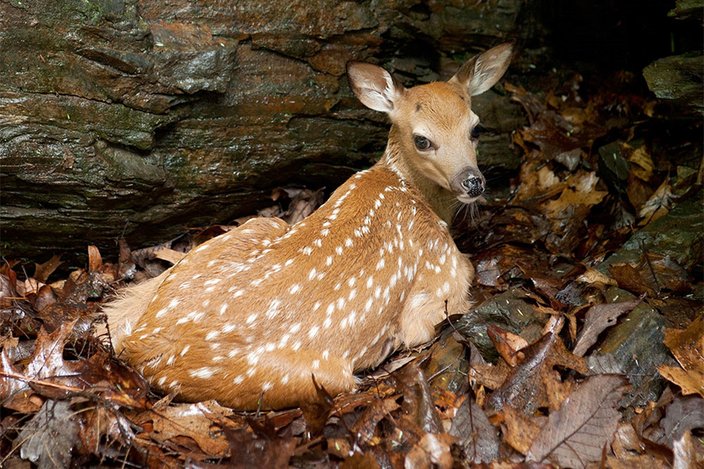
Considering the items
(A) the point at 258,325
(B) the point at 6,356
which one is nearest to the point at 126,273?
(B) the point at 6,356

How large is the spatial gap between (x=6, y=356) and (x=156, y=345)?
0.80m

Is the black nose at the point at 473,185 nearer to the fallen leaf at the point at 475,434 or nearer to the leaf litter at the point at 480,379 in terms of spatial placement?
the leaf litter at the point at 480,379

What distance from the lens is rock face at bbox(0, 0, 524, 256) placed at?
4.33m

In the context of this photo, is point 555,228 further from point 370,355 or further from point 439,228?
point 370,355

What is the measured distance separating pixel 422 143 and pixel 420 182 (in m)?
0.37

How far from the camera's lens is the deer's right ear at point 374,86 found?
4.80 meters

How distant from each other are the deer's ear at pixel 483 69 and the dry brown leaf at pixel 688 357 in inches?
87.4

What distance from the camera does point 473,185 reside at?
4.38m

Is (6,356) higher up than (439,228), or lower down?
higher up

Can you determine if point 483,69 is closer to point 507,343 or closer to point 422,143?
point 422,143

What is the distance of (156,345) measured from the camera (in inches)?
143

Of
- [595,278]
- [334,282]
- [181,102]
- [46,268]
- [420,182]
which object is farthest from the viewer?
[420,182]

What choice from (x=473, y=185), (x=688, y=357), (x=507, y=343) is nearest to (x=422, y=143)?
(x=473, y=185)

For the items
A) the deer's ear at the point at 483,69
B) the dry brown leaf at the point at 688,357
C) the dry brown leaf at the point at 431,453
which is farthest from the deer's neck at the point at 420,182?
the dry brown leaf at the point at 431,453
